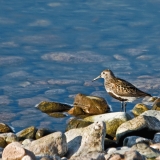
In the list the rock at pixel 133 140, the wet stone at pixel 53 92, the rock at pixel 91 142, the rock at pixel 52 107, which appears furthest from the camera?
the wet stone at pixel 53 92

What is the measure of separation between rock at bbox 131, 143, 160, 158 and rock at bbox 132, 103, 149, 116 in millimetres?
2862

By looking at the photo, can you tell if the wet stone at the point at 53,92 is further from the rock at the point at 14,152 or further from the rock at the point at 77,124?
the rock at the point at 14,152

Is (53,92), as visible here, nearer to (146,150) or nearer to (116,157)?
(146,150)

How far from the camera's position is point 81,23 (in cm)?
1625

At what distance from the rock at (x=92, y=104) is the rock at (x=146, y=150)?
3.00 meters

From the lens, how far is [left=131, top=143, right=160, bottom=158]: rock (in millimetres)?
7484

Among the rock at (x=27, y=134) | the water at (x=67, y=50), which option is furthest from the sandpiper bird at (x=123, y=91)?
the rock at (x=27, y=134)

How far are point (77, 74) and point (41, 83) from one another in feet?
3.08

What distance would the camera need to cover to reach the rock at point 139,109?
1073cm

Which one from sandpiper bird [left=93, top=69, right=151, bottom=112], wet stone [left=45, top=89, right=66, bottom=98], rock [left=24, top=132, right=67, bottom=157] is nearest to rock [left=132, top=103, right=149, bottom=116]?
sandpiper bird [left=93, top=69, right=151, bottom=112]

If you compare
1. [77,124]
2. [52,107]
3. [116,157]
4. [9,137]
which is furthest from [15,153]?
[52,107]

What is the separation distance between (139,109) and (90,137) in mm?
3047

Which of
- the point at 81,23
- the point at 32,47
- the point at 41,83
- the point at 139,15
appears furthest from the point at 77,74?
the point at 139,15

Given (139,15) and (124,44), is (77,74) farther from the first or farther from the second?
(139,15)
